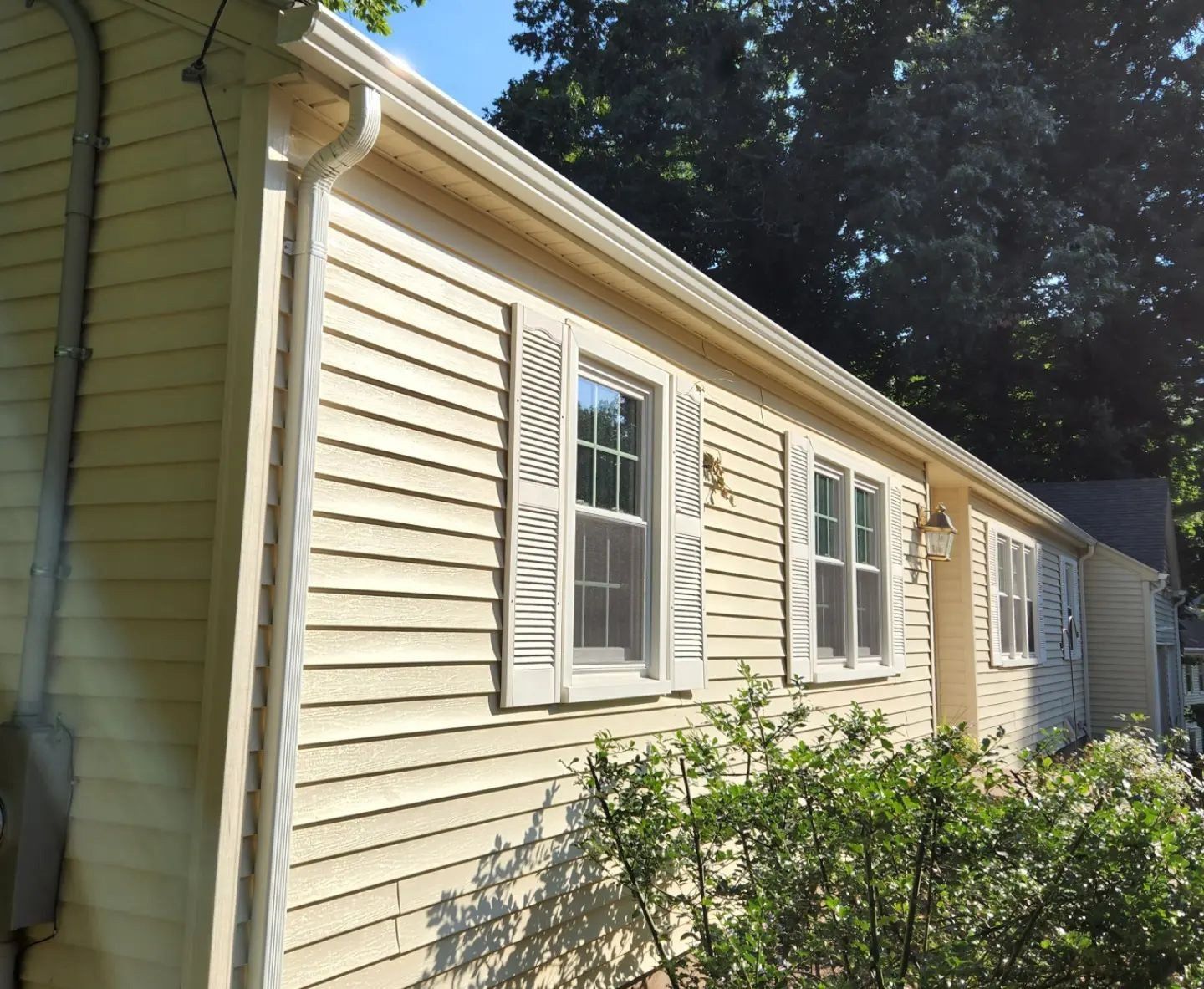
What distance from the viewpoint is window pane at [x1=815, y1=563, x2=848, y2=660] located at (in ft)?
25.0

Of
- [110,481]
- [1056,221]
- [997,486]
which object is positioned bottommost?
[110,481]

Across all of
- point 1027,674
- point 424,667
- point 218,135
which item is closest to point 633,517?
point 424,667

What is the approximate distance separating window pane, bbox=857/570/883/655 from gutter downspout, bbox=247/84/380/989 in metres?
5.89

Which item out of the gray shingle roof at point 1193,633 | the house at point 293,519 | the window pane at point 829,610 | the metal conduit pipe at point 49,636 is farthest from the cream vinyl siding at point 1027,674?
the gray shingle roof at point 1193,633

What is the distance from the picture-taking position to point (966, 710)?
11.3 m

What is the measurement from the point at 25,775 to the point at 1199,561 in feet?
103

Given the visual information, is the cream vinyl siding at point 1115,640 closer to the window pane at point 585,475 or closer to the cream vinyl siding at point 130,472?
the window pane at point 585,475

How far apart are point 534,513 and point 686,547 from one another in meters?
1.38

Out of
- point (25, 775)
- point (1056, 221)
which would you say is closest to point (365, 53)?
point (25, 775)

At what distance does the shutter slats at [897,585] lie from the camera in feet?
28.8

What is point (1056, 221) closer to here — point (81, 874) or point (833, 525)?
point (833, 525)

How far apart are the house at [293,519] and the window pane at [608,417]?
35mm

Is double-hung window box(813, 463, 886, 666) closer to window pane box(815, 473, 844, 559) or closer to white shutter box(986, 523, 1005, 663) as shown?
window pane box(815, 473, 844, 559)

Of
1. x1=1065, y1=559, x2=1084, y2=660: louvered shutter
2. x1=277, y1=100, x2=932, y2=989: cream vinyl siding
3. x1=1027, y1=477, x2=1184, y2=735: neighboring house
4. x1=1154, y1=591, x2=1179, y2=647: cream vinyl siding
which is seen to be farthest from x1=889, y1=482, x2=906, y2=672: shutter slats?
x1=1154, y1=591, x2=1179, y2=647: cream vinyl siding
